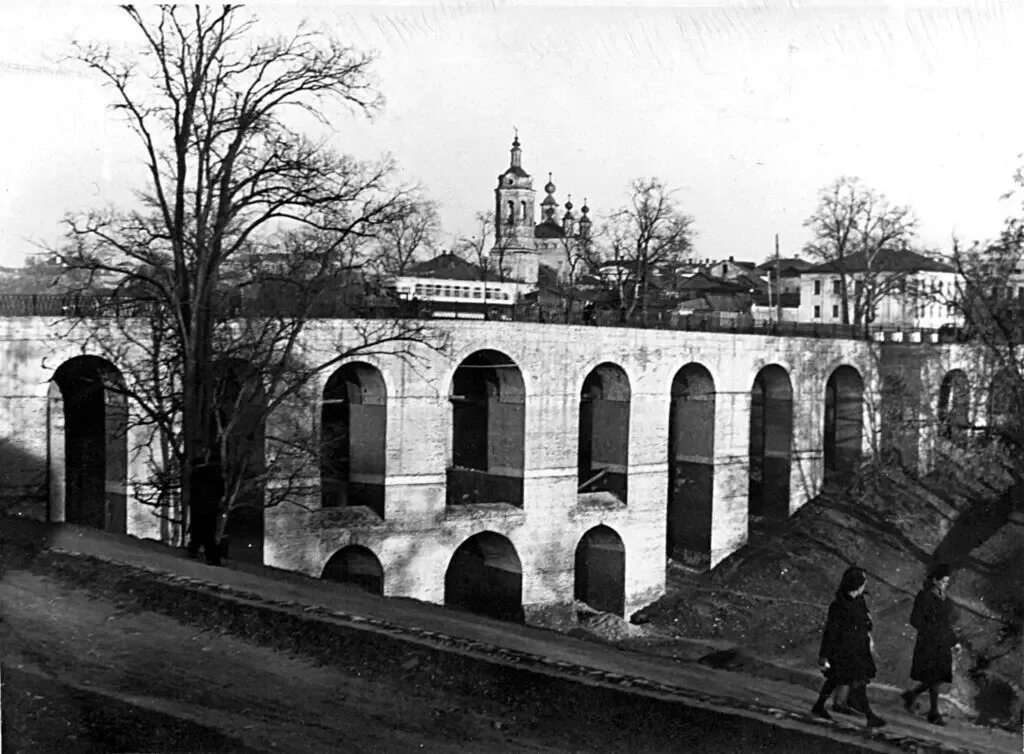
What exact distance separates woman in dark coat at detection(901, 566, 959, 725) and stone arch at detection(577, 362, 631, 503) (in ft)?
50.2

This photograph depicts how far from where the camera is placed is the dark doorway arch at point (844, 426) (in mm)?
31141

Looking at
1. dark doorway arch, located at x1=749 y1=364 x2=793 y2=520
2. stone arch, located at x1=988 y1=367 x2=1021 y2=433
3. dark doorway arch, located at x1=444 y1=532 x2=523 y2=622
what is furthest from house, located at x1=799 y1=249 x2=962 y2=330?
dark doorway arch, located at x1=444 y1=532 x2=523 y2=622

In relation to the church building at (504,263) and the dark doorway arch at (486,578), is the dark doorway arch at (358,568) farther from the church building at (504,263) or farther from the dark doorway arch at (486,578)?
the church building at (504,263)

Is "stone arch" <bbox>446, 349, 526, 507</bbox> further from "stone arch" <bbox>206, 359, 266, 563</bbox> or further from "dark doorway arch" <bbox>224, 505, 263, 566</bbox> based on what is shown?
"stone arch" <bbox>206, 359, 266, 563</bbox>

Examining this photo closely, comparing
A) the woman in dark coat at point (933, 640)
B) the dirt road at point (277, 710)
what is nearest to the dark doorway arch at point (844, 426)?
the woman in dark coat at point (933, 640)

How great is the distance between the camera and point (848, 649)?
859cm

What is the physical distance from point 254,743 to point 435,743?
124 cm

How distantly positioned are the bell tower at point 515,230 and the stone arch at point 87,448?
72.0ft

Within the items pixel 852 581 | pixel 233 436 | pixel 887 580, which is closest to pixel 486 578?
pixel 887 580

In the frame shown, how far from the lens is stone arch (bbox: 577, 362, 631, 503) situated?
25062 mm

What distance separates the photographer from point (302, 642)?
29.9 ft

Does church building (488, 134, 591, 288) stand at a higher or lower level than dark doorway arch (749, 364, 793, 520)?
higher

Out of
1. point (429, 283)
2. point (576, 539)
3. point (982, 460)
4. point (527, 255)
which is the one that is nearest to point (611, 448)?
point (576, 539)

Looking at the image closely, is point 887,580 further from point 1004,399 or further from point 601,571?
point 601,571
